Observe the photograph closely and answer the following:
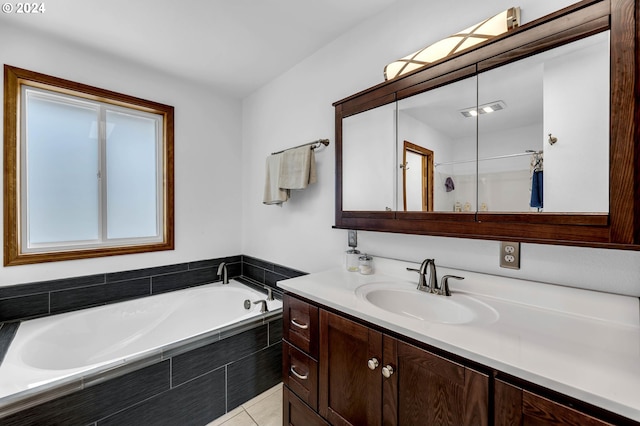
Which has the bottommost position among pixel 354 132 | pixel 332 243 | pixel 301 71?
pixel 332 243

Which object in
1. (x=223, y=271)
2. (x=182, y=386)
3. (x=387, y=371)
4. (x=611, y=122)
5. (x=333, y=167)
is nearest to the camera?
(x=611, y=122)

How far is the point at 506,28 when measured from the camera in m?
1.12

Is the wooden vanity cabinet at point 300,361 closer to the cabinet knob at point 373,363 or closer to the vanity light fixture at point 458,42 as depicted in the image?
the cabinet knob at point 373,363

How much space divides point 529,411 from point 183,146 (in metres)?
2.88

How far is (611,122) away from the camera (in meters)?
0.85

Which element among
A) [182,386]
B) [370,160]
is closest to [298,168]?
[370,160]

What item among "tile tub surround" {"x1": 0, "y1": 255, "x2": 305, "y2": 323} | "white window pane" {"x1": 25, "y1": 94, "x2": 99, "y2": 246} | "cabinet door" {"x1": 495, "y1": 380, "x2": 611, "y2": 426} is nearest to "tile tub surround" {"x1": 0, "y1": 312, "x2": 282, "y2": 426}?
"tile tub surround" {"x1": 0, "y1": 255, "x2": 305, "y2": 323}

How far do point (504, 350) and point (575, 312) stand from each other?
1.56ft

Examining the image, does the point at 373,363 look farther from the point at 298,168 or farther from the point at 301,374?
the point at 298,168

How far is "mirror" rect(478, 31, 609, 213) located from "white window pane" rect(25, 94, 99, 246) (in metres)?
2.77

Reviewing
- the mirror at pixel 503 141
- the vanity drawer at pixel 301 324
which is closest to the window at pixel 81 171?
the vanity drawer at pixel 301 324

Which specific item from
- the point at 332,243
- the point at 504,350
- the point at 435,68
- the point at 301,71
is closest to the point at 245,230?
the point at 332,243

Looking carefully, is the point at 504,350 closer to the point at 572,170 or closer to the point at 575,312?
the point at 575,312

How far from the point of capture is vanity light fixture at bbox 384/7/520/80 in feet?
3.67
